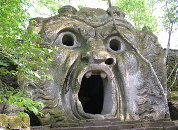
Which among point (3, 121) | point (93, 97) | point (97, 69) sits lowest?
point (3, 121)

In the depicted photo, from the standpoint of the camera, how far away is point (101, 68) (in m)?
5.45

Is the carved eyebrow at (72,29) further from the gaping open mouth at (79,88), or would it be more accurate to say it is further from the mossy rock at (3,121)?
the mossy rock at (3,121)

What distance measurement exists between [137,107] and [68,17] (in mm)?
3151

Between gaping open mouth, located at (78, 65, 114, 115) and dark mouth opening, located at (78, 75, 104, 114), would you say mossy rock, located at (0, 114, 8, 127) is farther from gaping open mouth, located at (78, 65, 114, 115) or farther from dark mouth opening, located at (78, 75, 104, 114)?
dark mouth opening, located at (78, 75, 104, 114)

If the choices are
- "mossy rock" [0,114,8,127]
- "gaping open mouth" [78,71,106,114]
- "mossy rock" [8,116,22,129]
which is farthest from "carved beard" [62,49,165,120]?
"mossy rock" [0,114,8,127]

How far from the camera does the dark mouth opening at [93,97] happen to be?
747 cm

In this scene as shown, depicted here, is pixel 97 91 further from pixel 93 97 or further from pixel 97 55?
pixel 97 55

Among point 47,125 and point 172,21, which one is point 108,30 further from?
point 47,125

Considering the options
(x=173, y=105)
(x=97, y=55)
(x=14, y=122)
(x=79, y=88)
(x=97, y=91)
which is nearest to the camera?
(x=14, y=122)

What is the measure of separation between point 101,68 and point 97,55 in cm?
35

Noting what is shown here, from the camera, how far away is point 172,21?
7.10 metres

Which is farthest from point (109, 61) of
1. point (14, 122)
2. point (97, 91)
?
point (14, 122)

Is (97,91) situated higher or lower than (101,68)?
lower

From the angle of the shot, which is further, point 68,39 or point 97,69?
point 68,39
